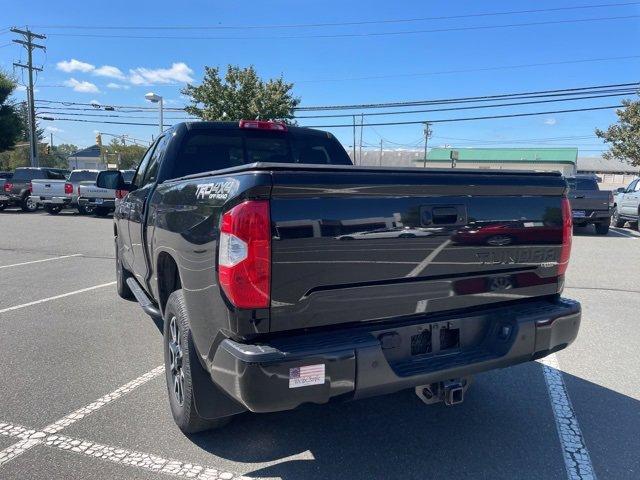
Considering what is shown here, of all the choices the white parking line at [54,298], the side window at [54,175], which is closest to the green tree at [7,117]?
the side window at [54,175]

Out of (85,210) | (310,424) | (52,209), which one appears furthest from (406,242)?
(52,209)

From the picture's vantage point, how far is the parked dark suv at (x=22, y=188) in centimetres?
2230

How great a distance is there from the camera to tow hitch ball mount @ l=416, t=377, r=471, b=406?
278 centimetres

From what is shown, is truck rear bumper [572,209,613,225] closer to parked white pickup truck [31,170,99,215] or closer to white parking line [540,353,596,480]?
white parking line [540,353,596,480]

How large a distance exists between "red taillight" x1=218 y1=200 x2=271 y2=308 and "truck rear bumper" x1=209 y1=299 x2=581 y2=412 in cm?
24

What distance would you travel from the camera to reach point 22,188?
2239cm

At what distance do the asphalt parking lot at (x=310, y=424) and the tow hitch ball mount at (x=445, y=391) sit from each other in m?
0.38

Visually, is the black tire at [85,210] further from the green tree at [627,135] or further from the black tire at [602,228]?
the green tree at [627,135]

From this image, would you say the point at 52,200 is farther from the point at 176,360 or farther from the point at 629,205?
the point at 629,205

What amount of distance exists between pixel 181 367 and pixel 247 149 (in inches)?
88.3

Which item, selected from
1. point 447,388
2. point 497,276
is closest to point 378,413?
point 447,388

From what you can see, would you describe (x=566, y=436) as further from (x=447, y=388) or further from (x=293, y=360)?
(x=293, y=360)

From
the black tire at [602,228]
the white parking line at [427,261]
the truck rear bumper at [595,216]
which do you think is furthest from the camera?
the black tire at [602,228]

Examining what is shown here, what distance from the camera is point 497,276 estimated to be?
2947 mm
